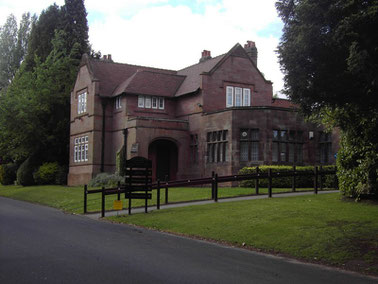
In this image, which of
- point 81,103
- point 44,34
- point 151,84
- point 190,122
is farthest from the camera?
point 44,34

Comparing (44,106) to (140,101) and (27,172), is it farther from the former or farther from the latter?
(140,101)

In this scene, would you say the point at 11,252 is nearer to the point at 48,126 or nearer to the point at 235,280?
the point at 235,280

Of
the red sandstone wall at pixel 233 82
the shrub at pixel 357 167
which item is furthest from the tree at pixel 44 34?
the shrub at pixel 357 167

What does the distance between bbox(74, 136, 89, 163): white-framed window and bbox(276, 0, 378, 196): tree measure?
1263 inches

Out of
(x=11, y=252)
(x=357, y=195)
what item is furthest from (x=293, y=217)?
(x=11, y=252)

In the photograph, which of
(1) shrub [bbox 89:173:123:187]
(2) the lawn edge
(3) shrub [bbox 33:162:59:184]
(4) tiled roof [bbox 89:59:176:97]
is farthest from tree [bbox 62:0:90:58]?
(2) the lawn edge

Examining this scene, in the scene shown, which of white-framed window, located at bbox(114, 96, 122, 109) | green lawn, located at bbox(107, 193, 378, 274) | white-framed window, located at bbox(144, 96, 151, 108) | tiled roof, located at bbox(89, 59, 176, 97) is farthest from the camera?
tiled roof, located at bbox(89, 59, 176, 97)

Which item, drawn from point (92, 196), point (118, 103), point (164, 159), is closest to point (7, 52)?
point (118, 103)

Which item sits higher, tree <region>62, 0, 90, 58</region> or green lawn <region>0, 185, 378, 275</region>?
tree <region>62, 0, 90, 58</region>

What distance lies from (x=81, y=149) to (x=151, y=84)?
847cm

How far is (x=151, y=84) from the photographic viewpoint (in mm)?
40719

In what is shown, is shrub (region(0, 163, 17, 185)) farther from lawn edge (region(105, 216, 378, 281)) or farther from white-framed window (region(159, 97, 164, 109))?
lawn edge (region(105, 216, 378, 281))

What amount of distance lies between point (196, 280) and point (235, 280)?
0.67 m

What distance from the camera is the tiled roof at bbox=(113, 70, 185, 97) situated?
39.3 meters
